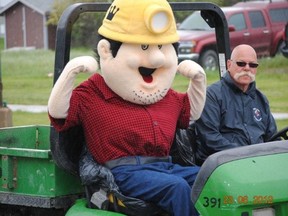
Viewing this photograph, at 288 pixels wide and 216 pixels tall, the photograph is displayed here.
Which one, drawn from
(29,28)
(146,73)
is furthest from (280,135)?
(29,28)

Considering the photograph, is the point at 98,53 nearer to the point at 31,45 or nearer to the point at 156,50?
the point at 156,50

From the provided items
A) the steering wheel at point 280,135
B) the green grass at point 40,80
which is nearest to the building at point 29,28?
the green grass at point 40,80

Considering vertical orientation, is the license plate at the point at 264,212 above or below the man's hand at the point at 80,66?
below

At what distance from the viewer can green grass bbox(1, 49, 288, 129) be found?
1443 centimetres

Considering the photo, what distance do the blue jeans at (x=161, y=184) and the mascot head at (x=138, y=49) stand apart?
39cm

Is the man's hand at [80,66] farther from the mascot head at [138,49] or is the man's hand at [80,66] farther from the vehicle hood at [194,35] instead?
the vehicle hood at [194,35]

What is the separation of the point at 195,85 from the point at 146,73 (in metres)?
0.37

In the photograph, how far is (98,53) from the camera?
5332mm

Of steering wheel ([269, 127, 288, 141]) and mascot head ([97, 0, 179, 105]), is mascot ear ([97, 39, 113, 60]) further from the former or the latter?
steering wheel ([269, 127, 288, 141])

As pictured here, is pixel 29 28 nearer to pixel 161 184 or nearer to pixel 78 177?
pixel 78 177

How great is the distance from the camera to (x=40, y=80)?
20.0 meters

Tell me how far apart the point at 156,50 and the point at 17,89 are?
13562mm

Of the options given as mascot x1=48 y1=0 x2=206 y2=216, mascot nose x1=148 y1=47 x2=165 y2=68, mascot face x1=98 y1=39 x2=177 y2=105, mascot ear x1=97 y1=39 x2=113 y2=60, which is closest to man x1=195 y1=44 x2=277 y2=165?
mascot x1=48 y1=0 x2=206 y2=216

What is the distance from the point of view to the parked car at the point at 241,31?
20938 millimetres
